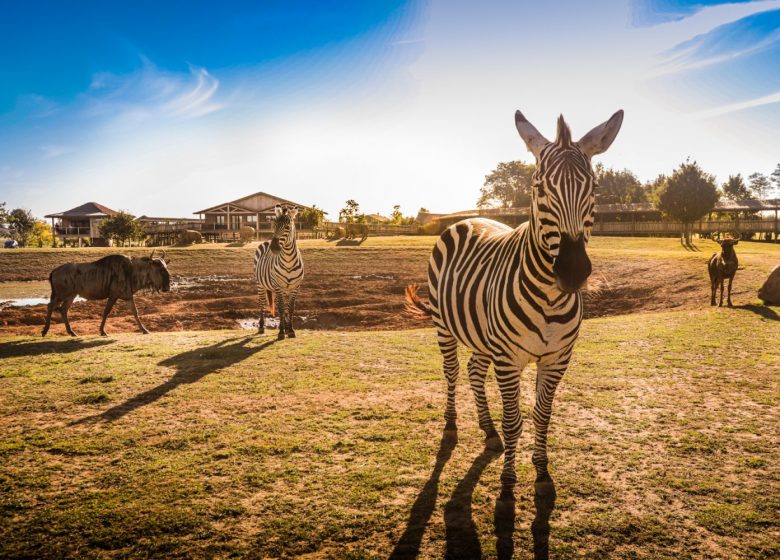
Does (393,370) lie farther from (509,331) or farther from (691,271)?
(691,271)

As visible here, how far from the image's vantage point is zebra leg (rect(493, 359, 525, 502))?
13.6ft

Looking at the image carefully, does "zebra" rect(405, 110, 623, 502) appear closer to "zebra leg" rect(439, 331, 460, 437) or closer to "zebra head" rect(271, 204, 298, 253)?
"zebra leg" rect(439, 331, 460, 437)

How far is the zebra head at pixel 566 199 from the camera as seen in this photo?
329 centimetres

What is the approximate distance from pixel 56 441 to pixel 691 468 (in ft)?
22.1

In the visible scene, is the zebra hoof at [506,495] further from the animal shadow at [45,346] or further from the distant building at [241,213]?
the distant building at [241,213]

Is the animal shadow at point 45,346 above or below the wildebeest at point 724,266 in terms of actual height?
below

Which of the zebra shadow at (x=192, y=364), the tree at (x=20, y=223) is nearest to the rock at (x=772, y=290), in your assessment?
the zebra shadow at (x=192, y=364)

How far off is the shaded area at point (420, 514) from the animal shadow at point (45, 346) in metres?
8.47

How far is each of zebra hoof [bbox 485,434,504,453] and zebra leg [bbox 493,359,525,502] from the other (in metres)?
0.92

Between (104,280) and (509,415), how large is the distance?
1191cm

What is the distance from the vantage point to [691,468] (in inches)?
182

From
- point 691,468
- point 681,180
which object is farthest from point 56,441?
point 681,180

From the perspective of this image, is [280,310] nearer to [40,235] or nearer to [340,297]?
[340,297]

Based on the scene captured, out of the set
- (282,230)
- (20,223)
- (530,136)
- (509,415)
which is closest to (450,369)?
(509,415)
